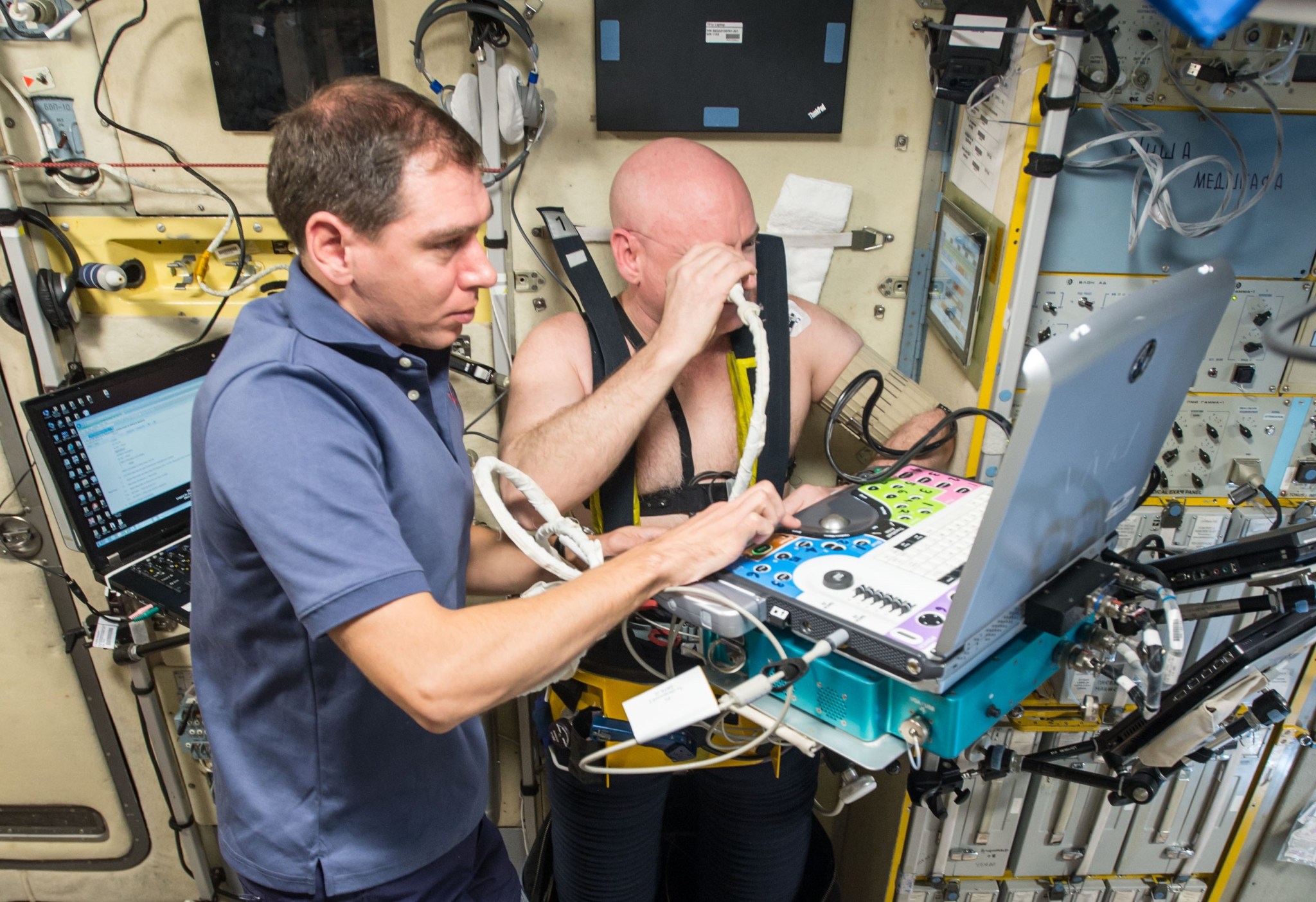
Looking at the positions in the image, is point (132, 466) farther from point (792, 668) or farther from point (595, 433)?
point (792, 668)

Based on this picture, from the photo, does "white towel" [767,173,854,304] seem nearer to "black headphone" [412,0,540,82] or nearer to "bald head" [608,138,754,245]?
"bald head" [608,138,754,245]

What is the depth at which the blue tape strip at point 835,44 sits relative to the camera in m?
2.28

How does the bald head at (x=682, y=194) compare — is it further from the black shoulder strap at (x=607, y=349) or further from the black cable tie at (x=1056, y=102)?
the black cable tie at (x=1056, y=102)

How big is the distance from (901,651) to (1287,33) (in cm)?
144

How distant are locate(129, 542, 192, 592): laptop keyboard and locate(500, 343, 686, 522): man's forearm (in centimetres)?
79

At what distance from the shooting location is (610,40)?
224 centimetres

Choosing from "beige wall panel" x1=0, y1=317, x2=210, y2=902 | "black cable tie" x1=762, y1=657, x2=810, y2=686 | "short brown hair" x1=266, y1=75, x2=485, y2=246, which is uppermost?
"short brown hair" x1=266, y1=75, x2=485, y2=246

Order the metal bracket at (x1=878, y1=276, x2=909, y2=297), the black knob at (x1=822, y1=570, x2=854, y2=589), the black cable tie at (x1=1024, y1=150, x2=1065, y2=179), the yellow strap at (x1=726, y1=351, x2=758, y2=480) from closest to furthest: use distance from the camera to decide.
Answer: the black knob at (x1=822, y1=570, x2=854, y2=589) < the black cable tie at (x1=1024, y1=150, x2=1065, y2=179) < the yellow strap at (x1=726, y1=351, x2=758, y2=480) < the metal bracket at (x1=878, y1=276, x2=909, y2=297)

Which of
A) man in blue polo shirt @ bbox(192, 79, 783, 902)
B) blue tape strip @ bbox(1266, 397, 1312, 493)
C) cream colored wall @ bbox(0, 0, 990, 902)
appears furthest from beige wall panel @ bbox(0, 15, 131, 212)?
blue tape strip @ bbox(1266, 397, 1312, 493)

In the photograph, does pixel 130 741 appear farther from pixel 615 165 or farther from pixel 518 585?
pixel 615 165

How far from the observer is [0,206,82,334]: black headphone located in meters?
2.29

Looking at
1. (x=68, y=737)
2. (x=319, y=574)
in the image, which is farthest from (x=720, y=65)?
(x=68, y=737)

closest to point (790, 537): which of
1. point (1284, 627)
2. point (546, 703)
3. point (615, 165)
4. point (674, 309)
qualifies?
point (674, 309)

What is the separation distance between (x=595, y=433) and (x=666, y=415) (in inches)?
11.9
